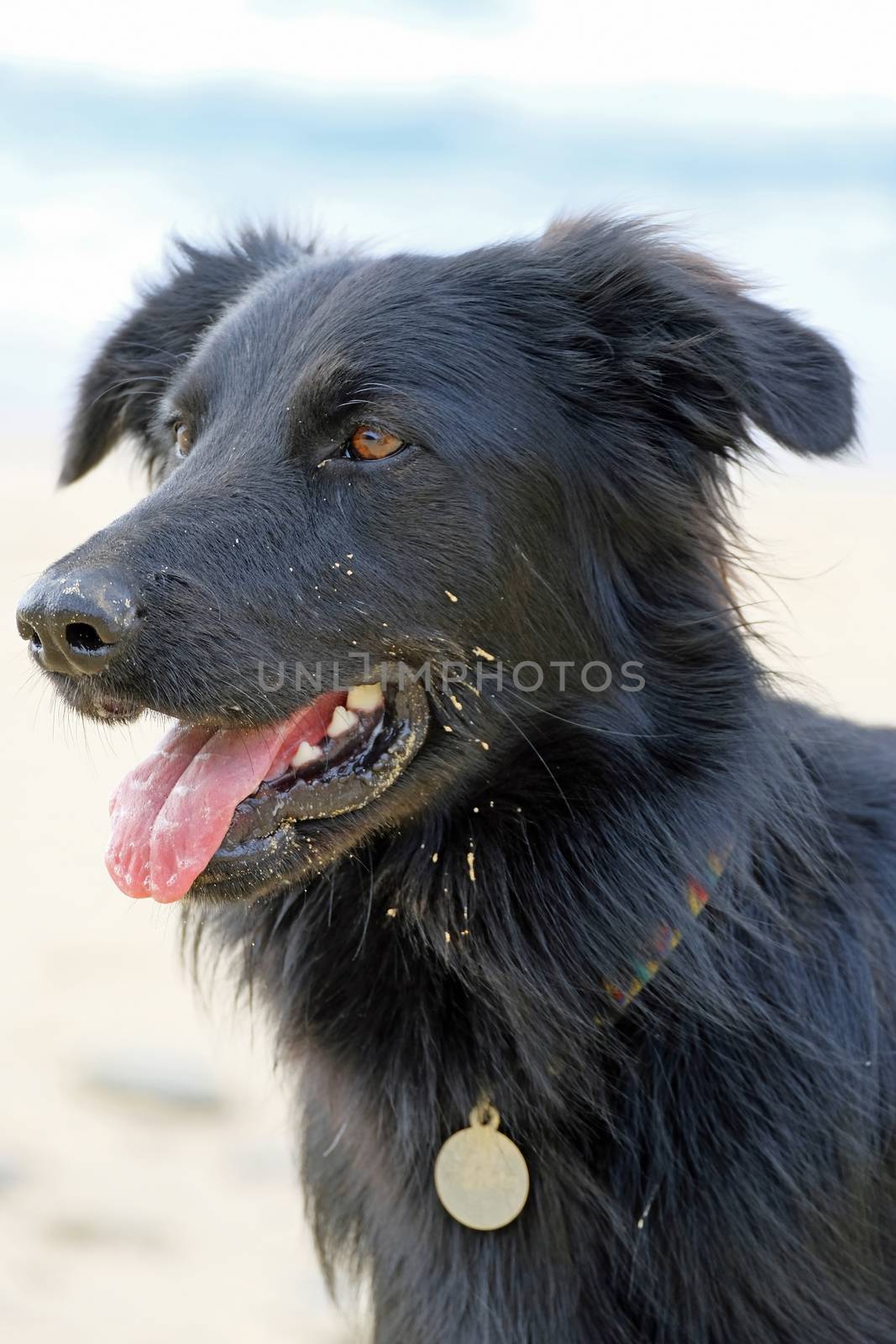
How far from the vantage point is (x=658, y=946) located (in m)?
2.68

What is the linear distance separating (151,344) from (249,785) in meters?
1.50

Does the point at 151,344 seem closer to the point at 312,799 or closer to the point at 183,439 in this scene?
the point at 183,439

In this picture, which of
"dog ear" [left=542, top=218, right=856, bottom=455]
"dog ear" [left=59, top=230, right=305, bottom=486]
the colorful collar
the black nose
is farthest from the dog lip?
"dog ear" [left=59, top=230, right=305, bottom=486]

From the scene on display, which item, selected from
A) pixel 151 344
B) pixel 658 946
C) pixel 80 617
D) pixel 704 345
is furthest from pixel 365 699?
pixel 151 344

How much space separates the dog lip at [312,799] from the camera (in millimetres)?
2510

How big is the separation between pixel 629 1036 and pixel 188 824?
3.02ft

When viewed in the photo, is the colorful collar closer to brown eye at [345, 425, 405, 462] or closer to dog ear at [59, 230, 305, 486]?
brown eye at [345, 425, 405, 462]

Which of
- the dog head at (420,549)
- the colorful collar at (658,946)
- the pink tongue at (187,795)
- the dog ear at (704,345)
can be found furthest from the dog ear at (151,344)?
the colorful collar at (658,946)

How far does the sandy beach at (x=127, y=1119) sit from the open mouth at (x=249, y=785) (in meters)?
0.25

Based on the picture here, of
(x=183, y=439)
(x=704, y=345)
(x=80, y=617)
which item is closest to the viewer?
(x=80, y=617)

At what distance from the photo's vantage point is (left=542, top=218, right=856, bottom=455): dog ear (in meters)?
2.48

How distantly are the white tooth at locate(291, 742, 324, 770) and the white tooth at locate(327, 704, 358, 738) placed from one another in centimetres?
4

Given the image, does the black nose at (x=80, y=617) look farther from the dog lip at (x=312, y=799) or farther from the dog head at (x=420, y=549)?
the dog lip at (x=312, y=799)

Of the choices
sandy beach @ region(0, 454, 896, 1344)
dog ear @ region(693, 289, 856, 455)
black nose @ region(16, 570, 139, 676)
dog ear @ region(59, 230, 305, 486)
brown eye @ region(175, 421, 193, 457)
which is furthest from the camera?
dog ear @ region(59, 230, 305, 486)
